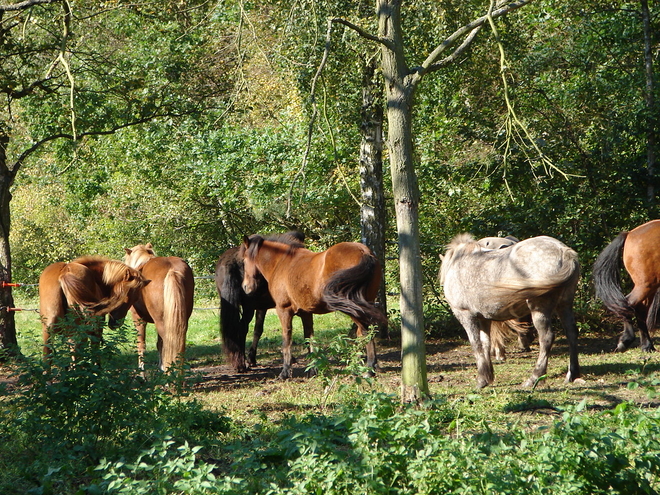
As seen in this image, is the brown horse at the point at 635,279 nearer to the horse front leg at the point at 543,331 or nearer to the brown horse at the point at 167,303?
the horse front leg at the point at 543,331

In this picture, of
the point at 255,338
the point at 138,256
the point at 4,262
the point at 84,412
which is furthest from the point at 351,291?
the point at 4,262

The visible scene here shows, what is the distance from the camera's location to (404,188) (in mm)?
6047

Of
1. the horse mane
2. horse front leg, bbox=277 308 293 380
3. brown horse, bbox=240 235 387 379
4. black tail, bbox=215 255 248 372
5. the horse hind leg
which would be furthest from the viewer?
black tail, bbox=215 255 248 372

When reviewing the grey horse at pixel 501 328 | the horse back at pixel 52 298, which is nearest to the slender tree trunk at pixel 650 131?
the grey horse at pixel 501 328

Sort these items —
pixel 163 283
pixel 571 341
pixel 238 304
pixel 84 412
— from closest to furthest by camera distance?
pixel 84 412, pixel 571 341, pixel 163 283, pixel 238 304

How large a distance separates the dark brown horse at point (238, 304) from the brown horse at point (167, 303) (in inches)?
41.0

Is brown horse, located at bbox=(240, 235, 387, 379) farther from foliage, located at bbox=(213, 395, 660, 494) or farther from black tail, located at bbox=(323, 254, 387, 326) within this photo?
foliage, located at bbox=(213, 395, 660, 494)

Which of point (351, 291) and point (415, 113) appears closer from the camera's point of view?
point (351, 291)

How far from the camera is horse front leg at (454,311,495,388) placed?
24.9ft

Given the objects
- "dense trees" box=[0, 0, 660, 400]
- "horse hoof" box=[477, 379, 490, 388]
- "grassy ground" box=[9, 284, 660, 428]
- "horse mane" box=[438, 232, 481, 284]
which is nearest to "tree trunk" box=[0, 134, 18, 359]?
"dense trees" box=[0, 0, 660, 400]

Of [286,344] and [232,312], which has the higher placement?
[232,312]

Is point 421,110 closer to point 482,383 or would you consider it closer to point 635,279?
point 635,279

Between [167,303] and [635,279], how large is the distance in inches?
255

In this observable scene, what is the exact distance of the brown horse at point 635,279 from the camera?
965cm
